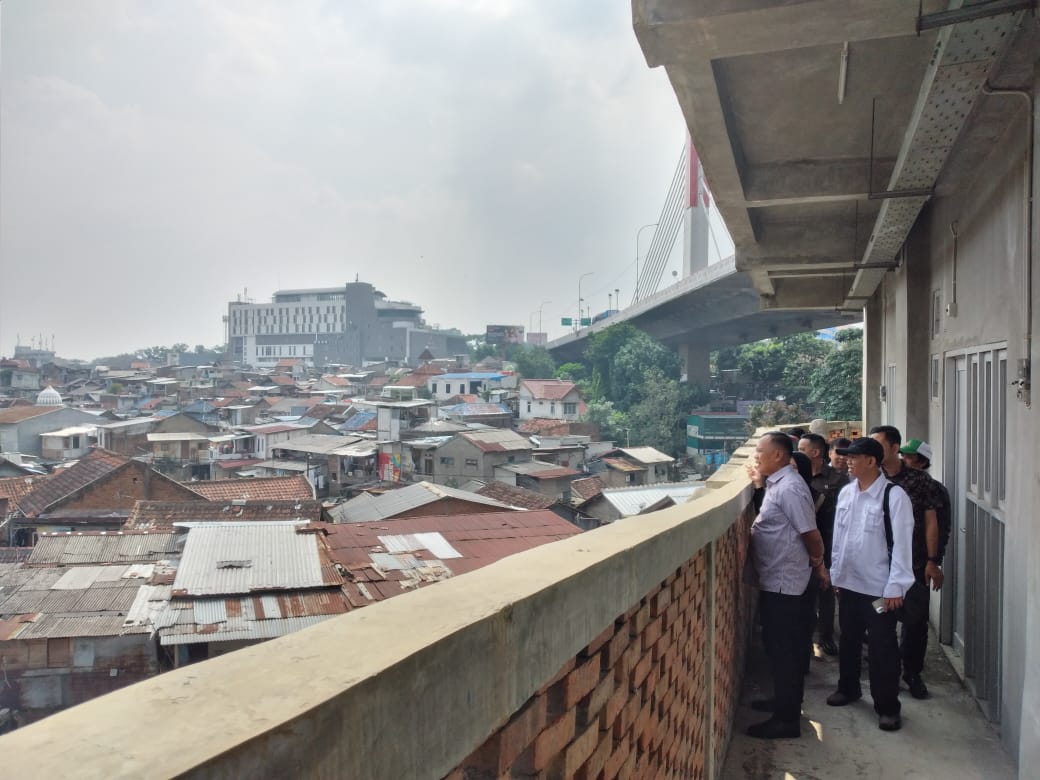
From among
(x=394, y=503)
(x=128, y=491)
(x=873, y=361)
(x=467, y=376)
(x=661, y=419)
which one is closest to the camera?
(x=873, y=361)

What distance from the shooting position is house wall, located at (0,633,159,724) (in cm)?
796

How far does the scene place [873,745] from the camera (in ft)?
11.7

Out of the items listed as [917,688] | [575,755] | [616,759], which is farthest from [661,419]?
[575,755]

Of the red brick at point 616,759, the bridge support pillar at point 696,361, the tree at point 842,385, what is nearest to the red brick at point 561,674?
the red brick at point 616,759

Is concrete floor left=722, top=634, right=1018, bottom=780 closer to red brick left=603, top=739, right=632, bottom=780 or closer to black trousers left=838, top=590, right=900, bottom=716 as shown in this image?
black trousers left=838, top=590, right=900, bottom=716

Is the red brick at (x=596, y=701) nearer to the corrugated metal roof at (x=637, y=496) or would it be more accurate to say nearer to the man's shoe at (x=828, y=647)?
the man's shoe at (x=828, y=647)

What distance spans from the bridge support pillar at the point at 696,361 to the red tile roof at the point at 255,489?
110 feet

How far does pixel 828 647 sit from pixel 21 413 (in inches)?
1664

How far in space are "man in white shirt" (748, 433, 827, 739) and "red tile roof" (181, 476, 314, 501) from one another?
19.5 meters

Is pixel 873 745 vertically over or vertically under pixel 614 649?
under

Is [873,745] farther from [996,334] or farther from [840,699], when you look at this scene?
[996,334]

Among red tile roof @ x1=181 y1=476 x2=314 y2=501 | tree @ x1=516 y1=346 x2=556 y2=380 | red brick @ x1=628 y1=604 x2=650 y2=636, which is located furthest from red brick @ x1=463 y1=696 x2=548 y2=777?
tree @ x1=516 y1=346 x2=556 y2=380

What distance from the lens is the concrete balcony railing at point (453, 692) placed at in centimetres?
77

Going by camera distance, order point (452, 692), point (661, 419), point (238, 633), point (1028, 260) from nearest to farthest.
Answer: point (452, 692) < point (1028, 260) < point (238, 633) < point (661, 419)
